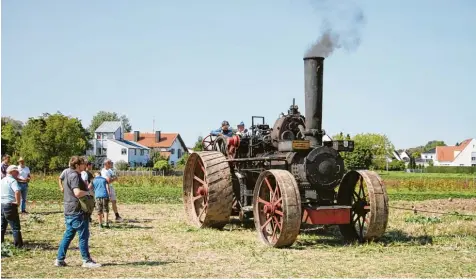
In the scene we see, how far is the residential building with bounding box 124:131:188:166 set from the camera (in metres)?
85.8

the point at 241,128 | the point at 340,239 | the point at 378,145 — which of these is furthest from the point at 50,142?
the point at 378,145

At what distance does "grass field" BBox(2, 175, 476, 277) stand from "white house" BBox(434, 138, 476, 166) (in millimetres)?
106130

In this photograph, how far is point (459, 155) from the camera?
383 ft

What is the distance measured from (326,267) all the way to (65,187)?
3955 millimetres

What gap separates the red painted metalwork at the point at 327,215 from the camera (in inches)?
417

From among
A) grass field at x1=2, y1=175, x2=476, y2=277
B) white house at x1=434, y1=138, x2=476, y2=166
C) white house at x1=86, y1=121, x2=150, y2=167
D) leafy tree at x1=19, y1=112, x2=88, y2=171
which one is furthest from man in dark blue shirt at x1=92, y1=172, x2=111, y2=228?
white house at x1=434, y1=138, x2=476, y2=166

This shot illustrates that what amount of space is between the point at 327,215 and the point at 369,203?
0.90 m

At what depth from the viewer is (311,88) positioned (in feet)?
35.7

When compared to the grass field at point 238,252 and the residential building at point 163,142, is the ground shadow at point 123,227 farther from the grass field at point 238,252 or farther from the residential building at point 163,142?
the residential building at point 163,142

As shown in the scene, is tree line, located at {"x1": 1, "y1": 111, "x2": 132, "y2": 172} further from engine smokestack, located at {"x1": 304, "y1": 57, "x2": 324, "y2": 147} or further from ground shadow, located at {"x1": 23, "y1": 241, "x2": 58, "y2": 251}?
engine smokestack, located at {"x1": 304, "y1": 57, "x2": 324, "y2": 147}

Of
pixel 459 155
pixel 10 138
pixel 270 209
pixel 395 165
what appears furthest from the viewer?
pixel 459 155

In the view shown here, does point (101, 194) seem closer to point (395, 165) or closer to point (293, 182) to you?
point (293, 182)

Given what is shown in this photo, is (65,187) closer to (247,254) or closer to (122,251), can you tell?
(122,251)

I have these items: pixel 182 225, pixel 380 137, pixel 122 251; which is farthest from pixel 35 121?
pixel 380 137
